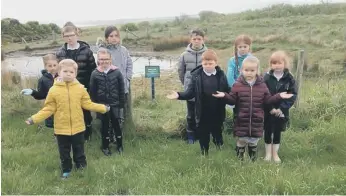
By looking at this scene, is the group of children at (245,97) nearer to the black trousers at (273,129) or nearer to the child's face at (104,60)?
the black trousers at (273,129)

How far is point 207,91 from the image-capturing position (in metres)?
5.25

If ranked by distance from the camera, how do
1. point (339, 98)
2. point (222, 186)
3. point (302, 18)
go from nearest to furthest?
point (222, 186), point (339, 98), point (302, 18)

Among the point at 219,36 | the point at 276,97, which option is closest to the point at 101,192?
the point at 276,97

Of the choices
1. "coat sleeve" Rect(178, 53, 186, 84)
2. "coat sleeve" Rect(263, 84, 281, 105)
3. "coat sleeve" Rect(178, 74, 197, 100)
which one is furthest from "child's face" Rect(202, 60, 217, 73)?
"coat sleeve" Rect(178, 53, 186, 84)

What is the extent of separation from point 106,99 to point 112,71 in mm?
373

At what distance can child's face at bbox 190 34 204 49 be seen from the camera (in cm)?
581

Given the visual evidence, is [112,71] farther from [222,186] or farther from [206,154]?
[222,186]

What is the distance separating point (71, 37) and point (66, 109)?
1364 millimetres

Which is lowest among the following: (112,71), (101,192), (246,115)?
(101,192)

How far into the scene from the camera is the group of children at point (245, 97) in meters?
5.01

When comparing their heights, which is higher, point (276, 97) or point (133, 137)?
point (276, 97)

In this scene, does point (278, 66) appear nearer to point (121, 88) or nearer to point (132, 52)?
point (121, 88)

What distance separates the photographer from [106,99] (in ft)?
18.0

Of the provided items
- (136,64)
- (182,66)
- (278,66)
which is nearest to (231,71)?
(182,66)
